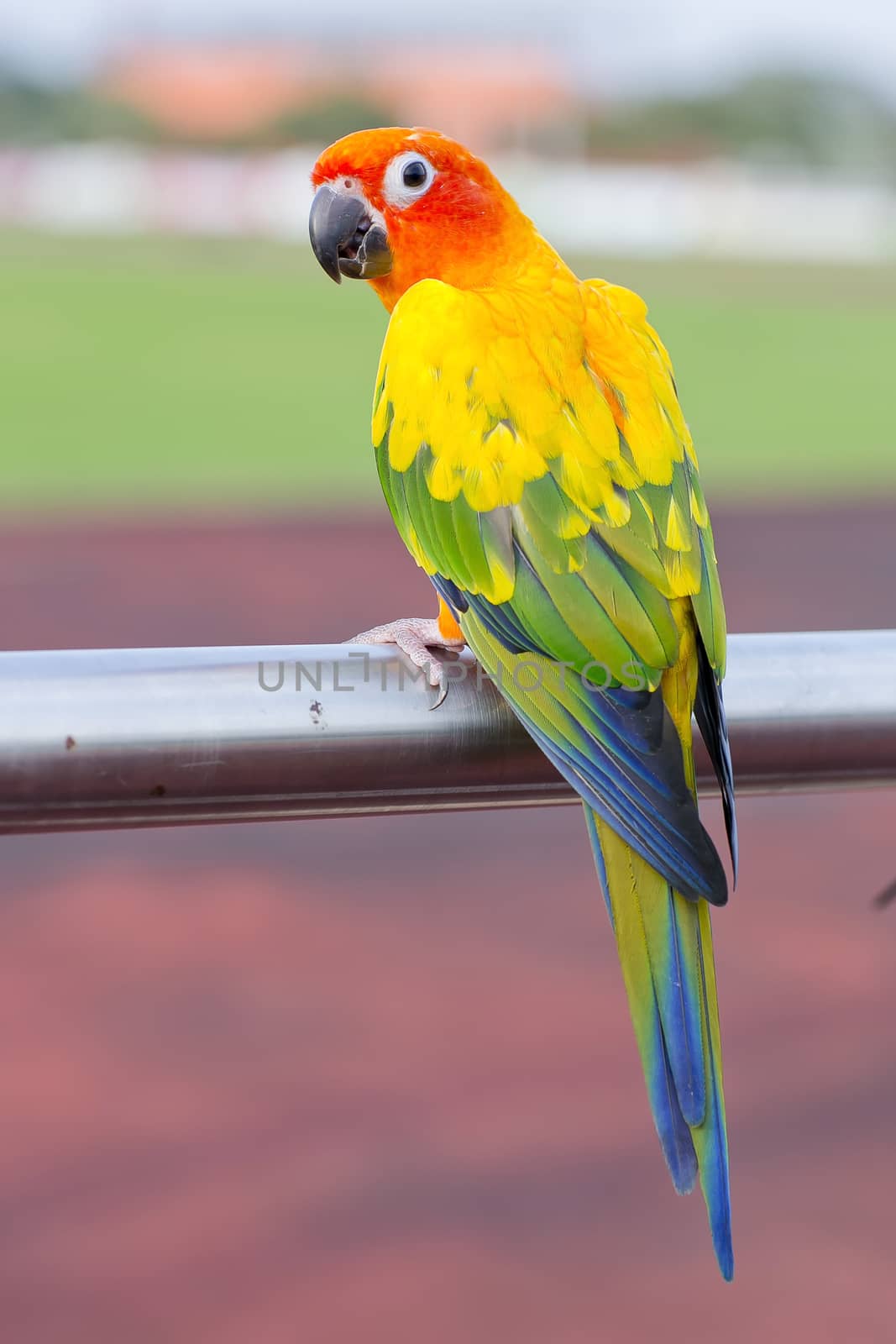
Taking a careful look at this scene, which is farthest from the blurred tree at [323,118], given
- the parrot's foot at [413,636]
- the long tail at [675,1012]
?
the long tail at [675,1012]

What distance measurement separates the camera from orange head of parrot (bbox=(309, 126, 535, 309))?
1428 mm

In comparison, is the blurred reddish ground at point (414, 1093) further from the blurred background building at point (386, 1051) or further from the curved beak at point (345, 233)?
the curved beak at point (345, 233)

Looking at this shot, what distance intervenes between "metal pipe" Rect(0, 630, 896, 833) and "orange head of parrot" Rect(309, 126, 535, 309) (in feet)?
2.34

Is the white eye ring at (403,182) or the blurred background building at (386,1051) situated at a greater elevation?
the white eye ring at (403,182)

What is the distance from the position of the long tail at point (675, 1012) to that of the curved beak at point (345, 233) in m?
0.78

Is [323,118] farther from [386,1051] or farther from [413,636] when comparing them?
[413,636]

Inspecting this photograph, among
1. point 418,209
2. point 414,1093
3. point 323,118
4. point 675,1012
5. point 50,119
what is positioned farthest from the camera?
point 323,118

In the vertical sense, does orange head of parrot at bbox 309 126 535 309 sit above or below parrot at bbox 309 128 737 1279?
above

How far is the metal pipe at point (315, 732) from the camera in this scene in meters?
0.70

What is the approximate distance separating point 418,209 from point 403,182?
4 centimetres

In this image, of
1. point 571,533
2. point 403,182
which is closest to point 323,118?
point 403,182

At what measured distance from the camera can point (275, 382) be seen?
15664 millimetres

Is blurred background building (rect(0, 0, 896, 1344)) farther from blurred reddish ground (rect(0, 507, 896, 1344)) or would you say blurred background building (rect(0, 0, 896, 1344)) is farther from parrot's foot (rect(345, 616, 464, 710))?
parrot's foot (rect(345, 616, 464, 710))

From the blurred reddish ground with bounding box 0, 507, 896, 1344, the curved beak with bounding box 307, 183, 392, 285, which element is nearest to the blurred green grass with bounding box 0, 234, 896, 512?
the blurred reddish ground with bounding box 0, 507, 896, 1344
